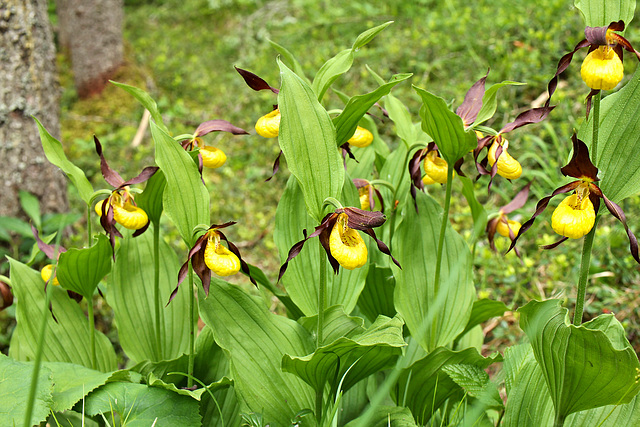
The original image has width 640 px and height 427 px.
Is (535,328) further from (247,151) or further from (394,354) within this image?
(247,151)

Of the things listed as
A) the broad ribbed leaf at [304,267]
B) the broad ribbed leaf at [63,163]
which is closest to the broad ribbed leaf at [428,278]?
the broad ribbed leaf at [304,267]

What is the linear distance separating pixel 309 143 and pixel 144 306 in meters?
0.85

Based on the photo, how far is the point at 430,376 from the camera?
1459 mm

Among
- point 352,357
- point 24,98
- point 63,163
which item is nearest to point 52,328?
point 63,163

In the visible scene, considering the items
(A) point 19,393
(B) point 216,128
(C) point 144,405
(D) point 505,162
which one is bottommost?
(C) point 144,405

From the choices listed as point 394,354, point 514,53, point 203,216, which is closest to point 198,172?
point 203,216

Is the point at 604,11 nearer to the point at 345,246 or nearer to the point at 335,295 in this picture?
the point at 345,246

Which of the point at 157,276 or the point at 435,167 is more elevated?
the point at 435,167

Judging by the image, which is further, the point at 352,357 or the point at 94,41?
the point at 94,41

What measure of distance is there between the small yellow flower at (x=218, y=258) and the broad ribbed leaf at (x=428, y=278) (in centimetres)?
51

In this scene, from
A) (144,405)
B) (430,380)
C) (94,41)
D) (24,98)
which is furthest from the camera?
(94,41)

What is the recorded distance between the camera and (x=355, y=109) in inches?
50.1

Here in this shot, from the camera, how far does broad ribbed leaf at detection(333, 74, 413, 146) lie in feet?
3.95

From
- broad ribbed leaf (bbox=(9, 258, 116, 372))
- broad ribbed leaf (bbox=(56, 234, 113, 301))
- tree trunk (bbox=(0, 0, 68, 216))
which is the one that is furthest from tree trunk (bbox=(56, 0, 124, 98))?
broad ribbed leaf (bbox=(56, 234, 113, 301))
